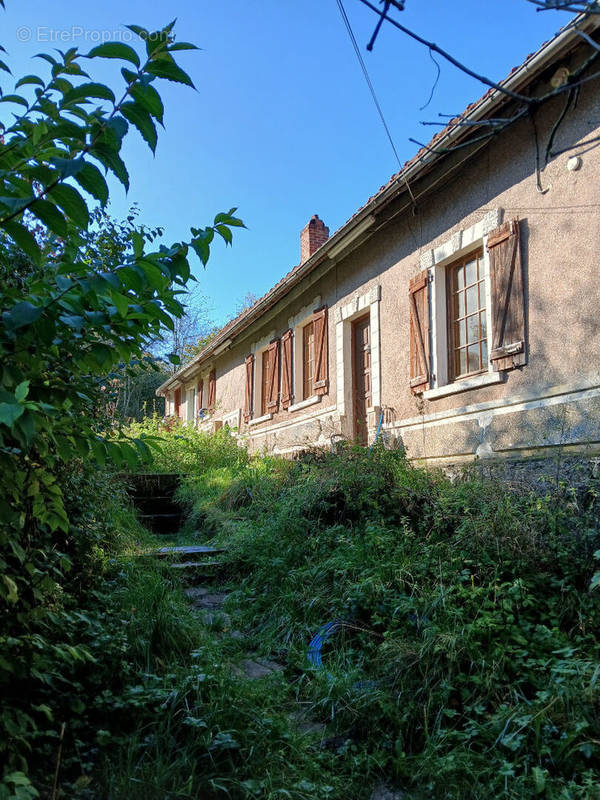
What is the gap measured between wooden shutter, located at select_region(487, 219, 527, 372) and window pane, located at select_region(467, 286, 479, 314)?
0.50m

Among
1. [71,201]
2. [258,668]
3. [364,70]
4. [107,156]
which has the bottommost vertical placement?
[258,668]

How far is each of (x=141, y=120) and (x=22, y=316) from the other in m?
0.53

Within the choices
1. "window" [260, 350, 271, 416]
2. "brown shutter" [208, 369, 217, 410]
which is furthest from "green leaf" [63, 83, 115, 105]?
"brown shutter" [208, 369, 217, 410]

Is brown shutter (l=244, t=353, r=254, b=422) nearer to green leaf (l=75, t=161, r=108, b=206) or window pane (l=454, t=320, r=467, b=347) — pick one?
window pane (l=454, t=320, r=467, b=347)

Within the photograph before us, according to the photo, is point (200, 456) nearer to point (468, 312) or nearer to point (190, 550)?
point (190, 550)

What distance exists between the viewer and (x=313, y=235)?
37.5 ft

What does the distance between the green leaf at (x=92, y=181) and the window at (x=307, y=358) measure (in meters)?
8.80

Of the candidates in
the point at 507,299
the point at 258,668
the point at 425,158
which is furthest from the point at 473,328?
the point at 258,668

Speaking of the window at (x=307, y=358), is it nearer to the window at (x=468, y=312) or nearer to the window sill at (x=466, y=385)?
the window at (x=468, y=312)

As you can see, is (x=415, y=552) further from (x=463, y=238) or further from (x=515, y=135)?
(x=515, y=135)

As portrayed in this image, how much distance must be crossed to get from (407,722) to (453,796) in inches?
18.3

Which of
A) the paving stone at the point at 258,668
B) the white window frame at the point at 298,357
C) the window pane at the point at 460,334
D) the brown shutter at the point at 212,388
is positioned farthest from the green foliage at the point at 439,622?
the brown shutter at the point at 212,388

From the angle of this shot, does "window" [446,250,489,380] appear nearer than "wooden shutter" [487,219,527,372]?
No

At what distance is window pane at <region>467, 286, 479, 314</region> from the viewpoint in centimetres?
629
